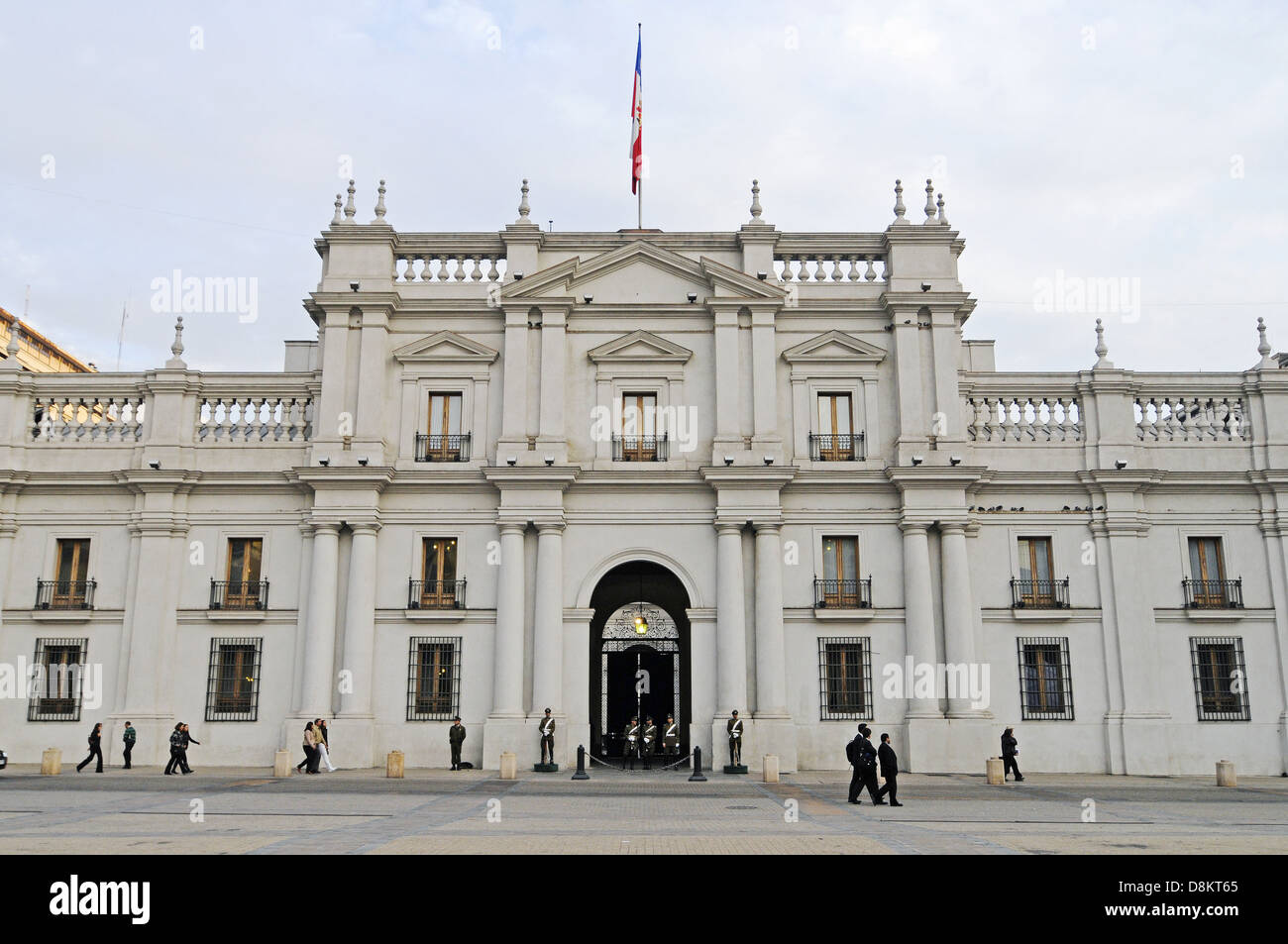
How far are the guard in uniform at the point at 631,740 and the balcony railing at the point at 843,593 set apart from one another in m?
7.09

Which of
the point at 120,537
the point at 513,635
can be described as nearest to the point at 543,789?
the point at 513,635

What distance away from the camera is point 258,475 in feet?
110

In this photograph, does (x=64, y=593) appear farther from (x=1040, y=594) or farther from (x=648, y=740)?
(x=1040, y=594)

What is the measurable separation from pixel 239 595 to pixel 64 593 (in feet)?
17.6

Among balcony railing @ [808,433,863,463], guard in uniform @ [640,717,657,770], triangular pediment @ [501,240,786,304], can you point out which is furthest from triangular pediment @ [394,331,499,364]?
A: guard in uniform @ [640,717,657,770]

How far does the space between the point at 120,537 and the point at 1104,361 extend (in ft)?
101

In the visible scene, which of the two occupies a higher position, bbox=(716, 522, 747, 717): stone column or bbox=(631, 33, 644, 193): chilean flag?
bbox=(631, 33, 644, 193): chilean flag

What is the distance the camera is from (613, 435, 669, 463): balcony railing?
33.3m

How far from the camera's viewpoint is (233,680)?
32469 mm

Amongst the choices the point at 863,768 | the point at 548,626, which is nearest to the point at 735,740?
the point at 548,626

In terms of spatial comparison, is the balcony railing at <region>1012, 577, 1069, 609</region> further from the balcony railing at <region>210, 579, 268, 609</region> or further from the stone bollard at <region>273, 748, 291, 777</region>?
the balcony railing at <region>210, 579, 268, 609</region>

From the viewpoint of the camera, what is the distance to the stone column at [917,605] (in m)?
31.4

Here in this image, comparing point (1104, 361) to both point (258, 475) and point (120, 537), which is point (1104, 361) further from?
point (120, 537)

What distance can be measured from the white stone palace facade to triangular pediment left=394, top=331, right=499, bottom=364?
0.11m
